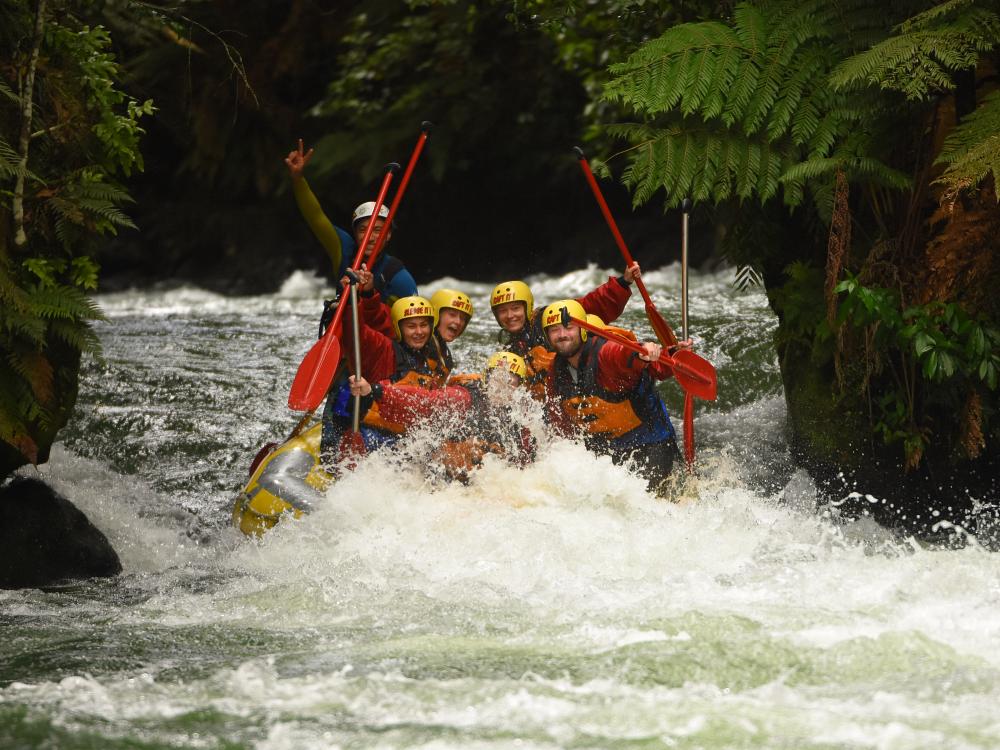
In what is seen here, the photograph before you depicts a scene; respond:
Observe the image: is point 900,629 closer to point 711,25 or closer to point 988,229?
point 988,229

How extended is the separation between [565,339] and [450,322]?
0.73m

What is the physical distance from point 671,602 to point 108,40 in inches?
139

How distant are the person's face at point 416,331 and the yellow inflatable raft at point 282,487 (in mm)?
734

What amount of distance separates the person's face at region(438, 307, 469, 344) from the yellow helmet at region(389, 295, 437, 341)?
0.13 meters

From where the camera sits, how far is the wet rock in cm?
585

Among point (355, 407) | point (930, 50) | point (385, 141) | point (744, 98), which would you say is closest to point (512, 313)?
point (355, 407)

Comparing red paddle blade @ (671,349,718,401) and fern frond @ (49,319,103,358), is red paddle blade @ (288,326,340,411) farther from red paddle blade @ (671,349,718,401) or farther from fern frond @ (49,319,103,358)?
red paddle blade @ (671,349,718,401)

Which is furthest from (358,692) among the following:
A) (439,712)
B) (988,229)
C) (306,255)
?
(306,255)

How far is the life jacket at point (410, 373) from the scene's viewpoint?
20.9ft

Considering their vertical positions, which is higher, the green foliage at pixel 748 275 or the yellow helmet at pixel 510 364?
the green foliage at pixel 748 275

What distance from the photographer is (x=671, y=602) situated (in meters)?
4.39

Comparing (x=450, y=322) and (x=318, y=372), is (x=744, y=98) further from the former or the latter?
(x=318, y=372)

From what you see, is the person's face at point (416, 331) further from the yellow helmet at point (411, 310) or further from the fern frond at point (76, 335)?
the fern frond at point (76, 335)

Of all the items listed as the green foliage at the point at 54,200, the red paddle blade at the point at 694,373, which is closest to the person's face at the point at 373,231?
the green foliage at the point at 54,200
